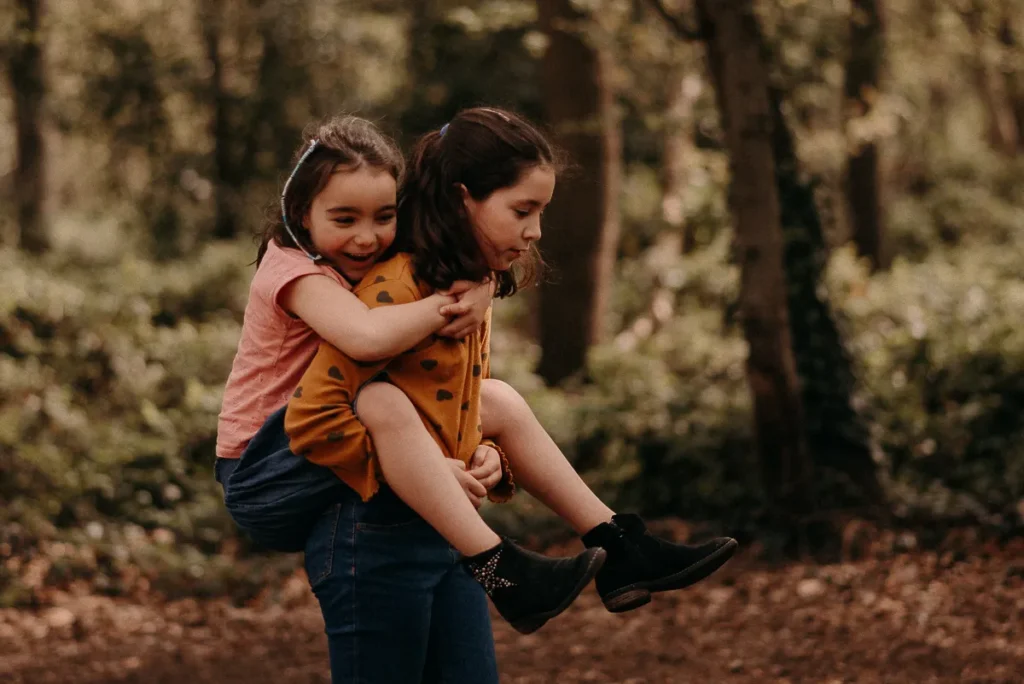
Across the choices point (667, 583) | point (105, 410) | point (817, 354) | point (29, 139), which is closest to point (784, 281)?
point (817, 354)

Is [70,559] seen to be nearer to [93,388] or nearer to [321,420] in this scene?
[93,388]

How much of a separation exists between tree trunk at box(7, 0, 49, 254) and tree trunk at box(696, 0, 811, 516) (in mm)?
9264

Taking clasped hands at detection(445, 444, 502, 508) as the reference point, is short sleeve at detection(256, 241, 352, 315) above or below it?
above

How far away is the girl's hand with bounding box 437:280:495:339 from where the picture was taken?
2.33 metres

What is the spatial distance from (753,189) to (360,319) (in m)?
4.54

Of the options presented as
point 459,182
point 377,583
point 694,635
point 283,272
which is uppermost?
point 459,182

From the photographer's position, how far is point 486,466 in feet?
8.29

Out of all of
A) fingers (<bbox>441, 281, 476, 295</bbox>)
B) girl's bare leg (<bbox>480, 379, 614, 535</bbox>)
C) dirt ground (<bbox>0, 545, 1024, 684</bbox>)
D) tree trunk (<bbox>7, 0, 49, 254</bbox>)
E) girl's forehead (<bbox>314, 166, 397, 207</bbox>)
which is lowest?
dirt ground (<bbox>0, 545, 1024, 684</bbox>)

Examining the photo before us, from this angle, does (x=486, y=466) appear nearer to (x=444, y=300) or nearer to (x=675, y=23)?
(x=444, y=300)

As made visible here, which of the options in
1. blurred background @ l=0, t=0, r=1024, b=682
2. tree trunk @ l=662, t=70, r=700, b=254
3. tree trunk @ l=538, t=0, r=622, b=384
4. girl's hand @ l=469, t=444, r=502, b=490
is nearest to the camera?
girl's hand @ l=469, t=444, r=502, b=490

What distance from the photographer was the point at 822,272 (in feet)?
24.1

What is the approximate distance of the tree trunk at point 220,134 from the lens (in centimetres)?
1789

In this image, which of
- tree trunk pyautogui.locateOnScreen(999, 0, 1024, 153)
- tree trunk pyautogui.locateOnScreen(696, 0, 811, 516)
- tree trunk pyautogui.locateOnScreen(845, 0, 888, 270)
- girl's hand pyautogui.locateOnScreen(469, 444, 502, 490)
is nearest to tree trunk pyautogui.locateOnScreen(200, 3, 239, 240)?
tree trunk pyautogui.locateOnScreen(845, 0, 888, 270)

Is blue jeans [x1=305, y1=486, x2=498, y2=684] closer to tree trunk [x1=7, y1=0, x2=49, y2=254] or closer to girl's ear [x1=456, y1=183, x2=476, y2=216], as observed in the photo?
girl's ear [x1=456, y1=183, x2=476, y2=216]
